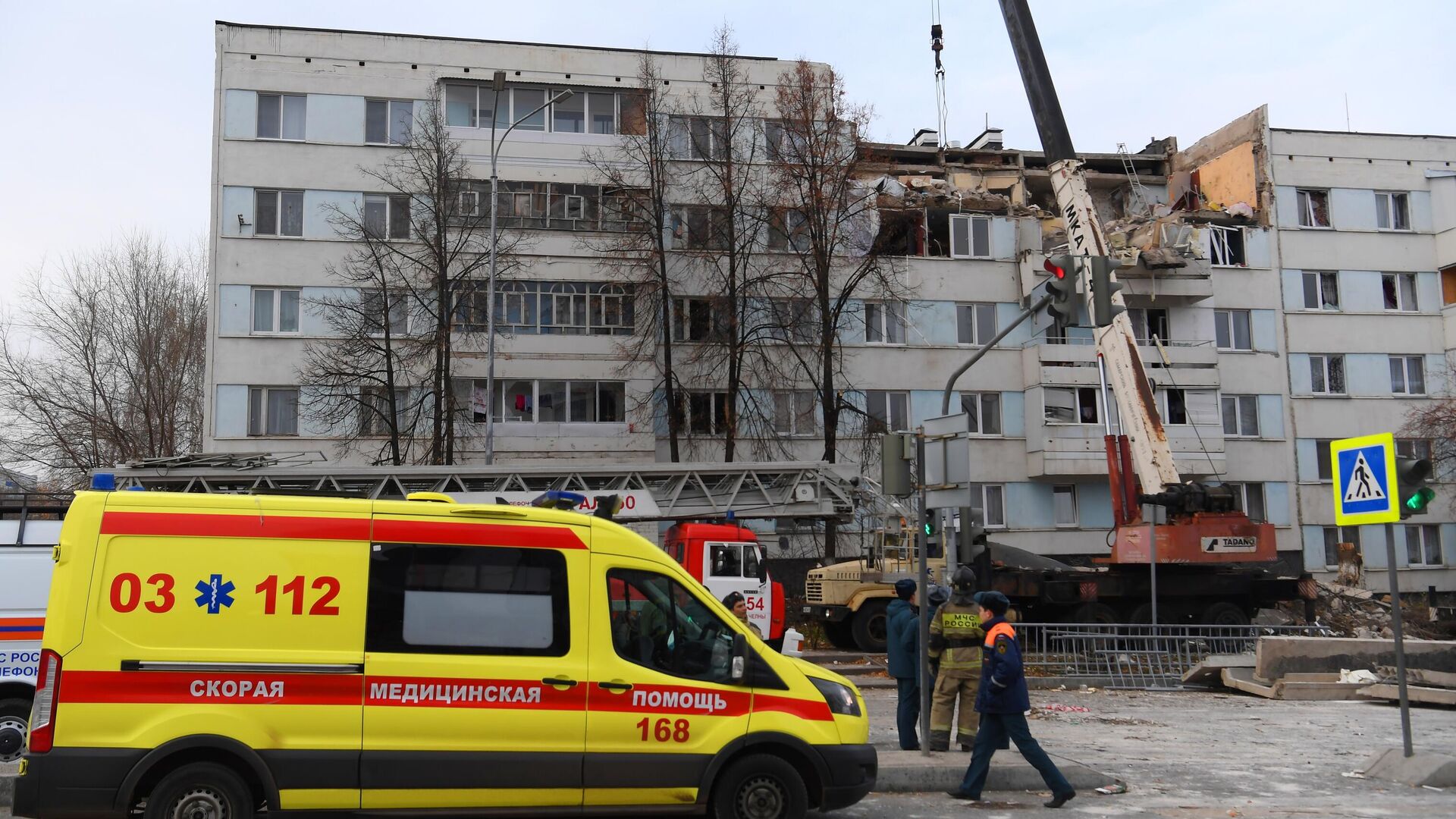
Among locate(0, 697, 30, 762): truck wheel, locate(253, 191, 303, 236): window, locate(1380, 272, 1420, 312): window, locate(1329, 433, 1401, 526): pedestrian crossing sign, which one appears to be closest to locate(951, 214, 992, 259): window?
locate(1380, 272, 1420, 312): window

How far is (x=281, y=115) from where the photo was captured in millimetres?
33719

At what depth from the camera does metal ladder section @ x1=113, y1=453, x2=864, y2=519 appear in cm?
2114

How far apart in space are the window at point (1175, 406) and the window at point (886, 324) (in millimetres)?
8191

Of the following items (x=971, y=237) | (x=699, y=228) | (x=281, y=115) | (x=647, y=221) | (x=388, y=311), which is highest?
(x=281, y=115)

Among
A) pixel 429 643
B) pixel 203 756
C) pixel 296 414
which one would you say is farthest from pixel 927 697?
pixel 296 414

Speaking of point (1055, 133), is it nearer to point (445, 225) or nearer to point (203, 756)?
point (445, 225)

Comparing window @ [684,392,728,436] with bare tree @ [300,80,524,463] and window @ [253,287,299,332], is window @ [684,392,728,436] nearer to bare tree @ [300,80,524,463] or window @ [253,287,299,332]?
bare tree @ [300,80,524,463]

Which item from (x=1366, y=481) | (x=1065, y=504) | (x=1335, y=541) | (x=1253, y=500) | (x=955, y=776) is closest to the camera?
(x=955, y=776)

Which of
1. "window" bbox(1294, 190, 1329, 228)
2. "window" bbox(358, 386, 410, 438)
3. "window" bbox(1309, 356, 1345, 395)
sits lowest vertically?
"window" bbox(358, 386, 410, 438)

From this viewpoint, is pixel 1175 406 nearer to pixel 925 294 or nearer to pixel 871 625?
pixel 925 294

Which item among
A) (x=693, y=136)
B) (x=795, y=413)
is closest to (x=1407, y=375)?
(x=795, y=413)

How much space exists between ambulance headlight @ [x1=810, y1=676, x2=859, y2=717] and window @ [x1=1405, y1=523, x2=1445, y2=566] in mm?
37436

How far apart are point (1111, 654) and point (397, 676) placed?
1552 cm

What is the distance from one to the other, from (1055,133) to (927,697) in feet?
65.9
